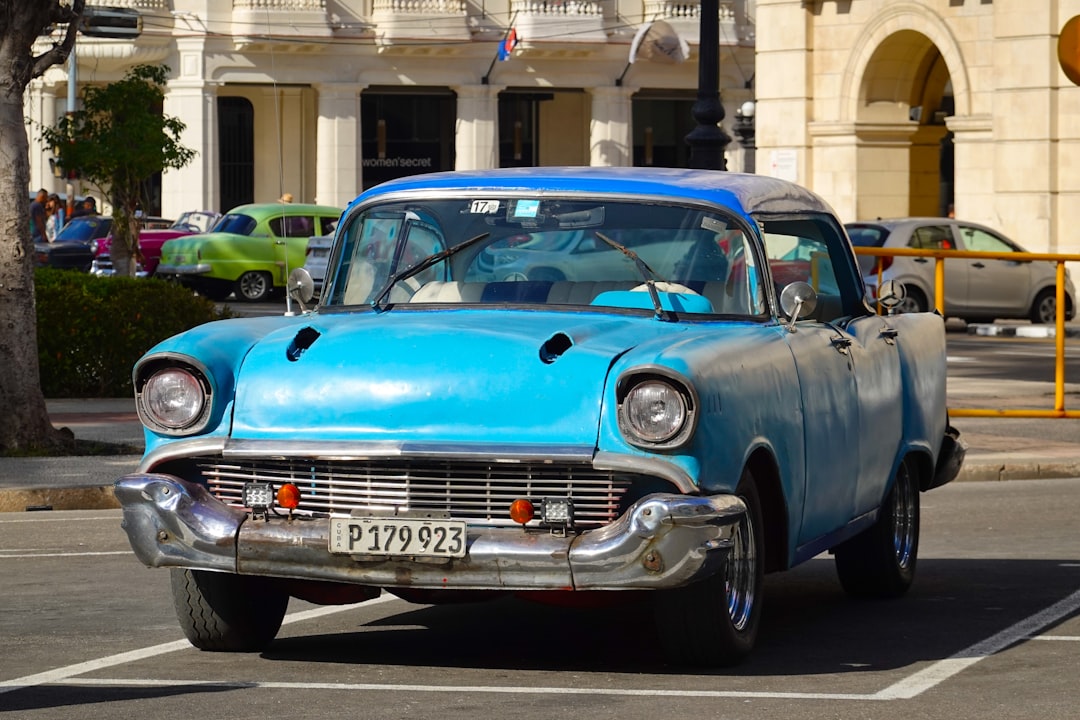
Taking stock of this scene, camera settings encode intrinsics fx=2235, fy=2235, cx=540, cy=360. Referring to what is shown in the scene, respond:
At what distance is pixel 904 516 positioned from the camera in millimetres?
9531

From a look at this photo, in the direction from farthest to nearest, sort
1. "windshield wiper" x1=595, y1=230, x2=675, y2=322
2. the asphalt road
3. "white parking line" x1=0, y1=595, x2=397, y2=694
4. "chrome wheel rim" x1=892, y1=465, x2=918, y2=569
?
"chrome wheel rim" x1=892, y1=465, x2=918, y2=569, "windshield wiper" x1=595, y1=230, x2=675, y2=322, "white parking line" x1=0, y1=595, x2=397, y2=694, the asphalt road

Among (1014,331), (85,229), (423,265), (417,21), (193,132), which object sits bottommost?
(1014,331)

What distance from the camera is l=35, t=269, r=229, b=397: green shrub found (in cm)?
1880

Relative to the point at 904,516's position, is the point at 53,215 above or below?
above

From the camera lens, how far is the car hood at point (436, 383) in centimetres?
696

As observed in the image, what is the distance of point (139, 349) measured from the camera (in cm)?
1925

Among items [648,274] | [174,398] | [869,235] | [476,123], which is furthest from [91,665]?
[476,123]

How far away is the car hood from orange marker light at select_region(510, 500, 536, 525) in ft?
0.62

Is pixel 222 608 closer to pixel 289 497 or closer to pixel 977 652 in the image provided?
pixel 289 497

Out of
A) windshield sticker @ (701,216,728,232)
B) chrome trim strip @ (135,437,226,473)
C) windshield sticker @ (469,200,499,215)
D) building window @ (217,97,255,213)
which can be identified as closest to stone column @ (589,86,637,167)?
building window @ (217,97,255,213)

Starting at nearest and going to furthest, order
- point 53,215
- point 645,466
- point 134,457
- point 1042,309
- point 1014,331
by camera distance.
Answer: point 645,466 → point 134,457 → point 1014,331 → point 1042,309 → point 53,215

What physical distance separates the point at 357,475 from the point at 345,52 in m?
55.1

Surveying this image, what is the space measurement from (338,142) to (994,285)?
33249 mm

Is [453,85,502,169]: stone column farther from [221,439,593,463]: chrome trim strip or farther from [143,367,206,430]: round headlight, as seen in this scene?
[221,439,593,463]: chrome trim strip
